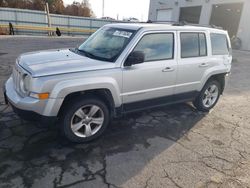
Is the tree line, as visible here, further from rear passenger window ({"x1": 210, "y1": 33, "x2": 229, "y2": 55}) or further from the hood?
the hood

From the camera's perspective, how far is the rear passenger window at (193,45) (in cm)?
425

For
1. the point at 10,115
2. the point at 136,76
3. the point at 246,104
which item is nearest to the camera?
the point at 136,76

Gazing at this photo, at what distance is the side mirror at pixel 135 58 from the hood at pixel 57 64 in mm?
258

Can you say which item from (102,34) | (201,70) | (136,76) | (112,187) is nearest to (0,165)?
(112,187)

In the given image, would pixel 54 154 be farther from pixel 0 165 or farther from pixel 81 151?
pixel 0 165

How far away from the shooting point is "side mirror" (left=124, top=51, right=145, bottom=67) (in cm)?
→ 338

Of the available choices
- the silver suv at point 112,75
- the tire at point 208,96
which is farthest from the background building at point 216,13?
the silver suv at point 112,75

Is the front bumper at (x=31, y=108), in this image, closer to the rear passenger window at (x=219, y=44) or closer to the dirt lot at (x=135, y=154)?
the dirt lot at (x=135, y=154)

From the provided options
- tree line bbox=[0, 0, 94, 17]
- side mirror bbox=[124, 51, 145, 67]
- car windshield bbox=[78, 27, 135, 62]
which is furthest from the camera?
tree line bbox=[0, 0, 94, 17]

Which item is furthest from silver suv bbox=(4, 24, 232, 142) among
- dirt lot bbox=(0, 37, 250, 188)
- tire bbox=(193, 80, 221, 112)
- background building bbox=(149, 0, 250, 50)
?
background building bbox=(149, 0, 250, 50)

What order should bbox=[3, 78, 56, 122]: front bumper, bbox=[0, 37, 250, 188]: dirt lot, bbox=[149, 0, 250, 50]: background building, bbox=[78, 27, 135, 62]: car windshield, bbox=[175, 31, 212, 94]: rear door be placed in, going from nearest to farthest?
1. bbox=[0, 37, 250, 188]: dirt lot
2. bbox=[3, 78, 56, 122]: front bumper
3. bbox=[78, 27, 135, 62]: car windshield
4. bbox=[175, 31, 212, 94]: rear door
5. bbox=[149, 0, 250, 50]: background building

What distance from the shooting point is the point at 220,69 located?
4949 millimetres

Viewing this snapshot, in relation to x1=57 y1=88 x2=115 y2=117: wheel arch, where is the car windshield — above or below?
above

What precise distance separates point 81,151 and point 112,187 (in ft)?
2.87
